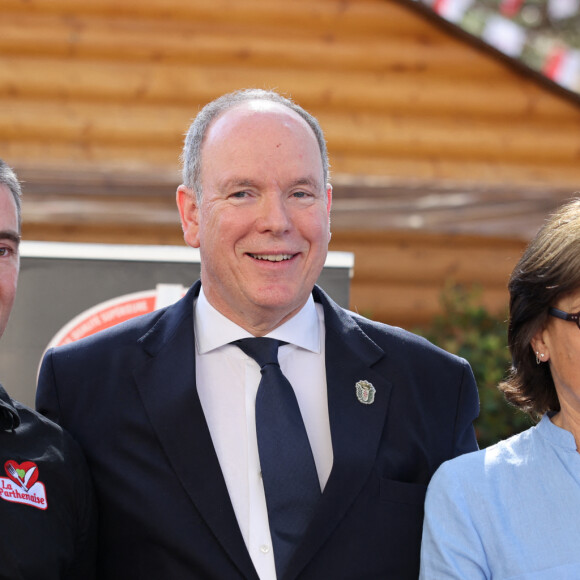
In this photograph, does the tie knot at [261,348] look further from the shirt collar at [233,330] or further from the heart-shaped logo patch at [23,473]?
the heart-shaped logo patch at [23,473]

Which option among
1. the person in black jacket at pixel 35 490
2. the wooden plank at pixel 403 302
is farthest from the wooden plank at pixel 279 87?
the person in black jacket at pixel 35 490

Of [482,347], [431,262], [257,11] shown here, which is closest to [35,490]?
[482,347]

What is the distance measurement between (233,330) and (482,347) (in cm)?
314

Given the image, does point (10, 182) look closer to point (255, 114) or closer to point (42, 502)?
point (255, 114)

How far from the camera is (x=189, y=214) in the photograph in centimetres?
232

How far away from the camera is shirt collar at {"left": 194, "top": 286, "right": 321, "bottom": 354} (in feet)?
7.32

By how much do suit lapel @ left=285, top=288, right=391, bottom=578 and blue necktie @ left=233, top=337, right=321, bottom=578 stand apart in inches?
1.5

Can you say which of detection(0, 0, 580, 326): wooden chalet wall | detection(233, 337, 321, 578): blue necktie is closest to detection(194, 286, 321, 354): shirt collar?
detection(233, 337, 321, 578): blue necktie

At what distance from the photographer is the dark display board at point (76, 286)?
319 centimetres

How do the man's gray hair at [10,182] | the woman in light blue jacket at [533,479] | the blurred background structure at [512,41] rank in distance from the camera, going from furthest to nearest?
1. the blurred background structure at [512,41]
2. the man's gray hair at [10,182]
3. the woman in light blue jacket at [533,479]

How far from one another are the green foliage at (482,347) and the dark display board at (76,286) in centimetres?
206

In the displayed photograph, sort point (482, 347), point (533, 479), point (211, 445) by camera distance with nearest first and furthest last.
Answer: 1. point (533, 479)
2. point (211, 445)
3. point (482, 347)

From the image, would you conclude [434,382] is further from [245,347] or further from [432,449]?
[245,347]

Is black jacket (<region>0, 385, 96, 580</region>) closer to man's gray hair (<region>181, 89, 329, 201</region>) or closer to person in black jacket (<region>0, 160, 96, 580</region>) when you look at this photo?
person in black jacket (<region>0, 160, 96, 580</region>)
